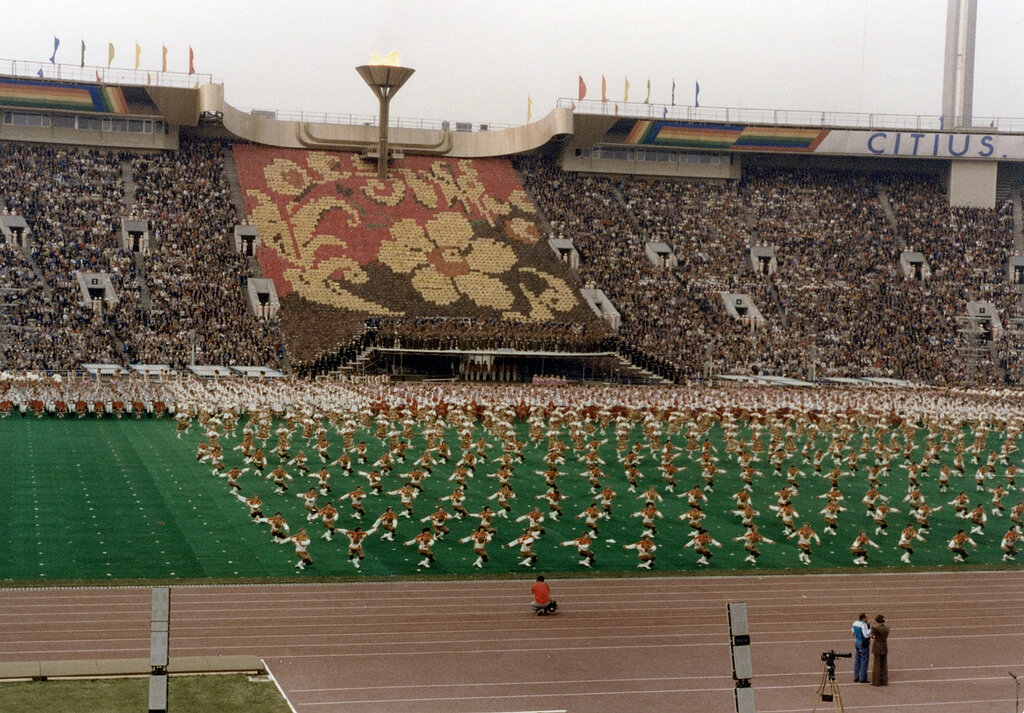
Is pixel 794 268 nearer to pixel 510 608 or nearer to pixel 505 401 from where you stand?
pixel 505 401

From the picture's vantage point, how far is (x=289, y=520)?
24969mm

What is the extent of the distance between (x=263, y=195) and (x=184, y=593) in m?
49.8

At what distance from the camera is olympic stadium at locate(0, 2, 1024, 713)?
17.4 meters

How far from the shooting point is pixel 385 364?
2137 inches

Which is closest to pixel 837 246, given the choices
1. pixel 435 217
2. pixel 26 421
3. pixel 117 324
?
pixel 435 217

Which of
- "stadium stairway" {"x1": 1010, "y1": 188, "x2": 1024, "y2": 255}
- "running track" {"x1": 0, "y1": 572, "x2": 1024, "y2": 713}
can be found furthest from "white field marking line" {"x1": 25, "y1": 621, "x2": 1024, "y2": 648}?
"stadium stairway" {"x1": 1010, "y1": 188, "x2": 1024, "y2": 255}

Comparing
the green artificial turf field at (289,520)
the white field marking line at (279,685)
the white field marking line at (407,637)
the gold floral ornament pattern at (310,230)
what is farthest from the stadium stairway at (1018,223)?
the white field marking line at (279,685)

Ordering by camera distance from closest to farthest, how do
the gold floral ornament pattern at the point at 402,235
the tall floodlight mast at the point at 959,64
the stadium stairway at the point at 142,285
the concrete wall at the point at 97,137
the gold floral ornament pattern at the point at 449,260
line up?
the stadium stairway at the point at 142,285, the tall floodlight mast at the point at 959,64, the gold floral ornament pattern at the point at 402,235, the gold floral ornament pattern at the point at 449,260, the concrete wall at the point at 97,137

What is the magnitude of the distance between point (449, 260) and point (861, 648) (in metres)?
50.3

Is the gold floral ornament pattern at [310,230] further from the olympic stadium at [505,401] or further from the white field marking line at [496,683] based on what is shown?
the white field marking line at [496,683]

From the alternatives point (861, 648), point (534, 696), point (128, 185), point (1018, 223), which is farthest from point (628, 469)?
point (1018, 223)

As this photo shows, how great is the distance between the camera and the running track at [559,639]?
595 inches

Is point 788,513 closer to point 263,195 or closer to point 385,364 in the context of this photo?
point 385,364

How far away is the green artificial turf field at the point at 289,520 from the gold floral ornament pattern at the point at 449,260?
92.4 ft
